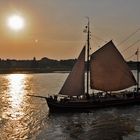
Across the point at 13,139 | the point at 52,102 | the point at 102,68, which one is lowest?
the point at 13,139

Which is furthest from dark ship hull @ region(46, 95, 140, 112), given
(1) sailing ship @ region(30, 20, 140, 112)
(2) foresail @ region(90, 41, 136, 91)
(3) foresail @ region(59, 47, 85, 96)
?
(2) foresail @ region(90, 41, 136, 91)

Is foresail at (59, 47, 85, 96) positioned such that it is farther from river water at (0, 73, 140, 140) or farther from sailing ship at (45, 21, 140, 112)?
river water at (0, 73, 140, 140)

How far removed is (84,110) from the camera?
2788 inches

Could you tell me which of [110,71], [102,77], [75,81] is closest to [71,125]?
[75,81]

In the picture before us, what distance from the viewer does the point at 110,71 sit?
77.0m

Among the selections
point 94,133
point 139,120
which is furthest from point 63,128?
point 139,120

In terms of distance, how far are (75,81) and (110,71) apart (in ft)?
31.7

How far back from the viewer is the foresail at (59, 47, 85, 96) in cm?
7056

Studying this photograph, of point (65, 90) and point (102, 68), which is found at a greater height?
point (102, 68)

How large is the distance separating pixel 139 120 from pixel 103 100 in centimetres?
1502

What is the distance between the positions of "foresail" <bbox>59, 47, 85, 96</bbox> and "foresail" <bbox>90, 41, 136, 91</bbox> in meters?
4.54

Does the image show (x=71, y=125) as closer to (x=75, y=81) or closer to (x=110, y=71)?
(x=75, y=81)

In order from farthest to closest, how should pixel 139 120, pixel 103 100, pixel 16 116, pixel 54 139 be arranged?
1. pixel 103 100
2. pixel 16 116
3. pixel 139 120
4. pixel 54 139

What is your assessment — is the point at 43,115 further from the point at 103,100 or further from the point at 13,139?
the point at 13,139
